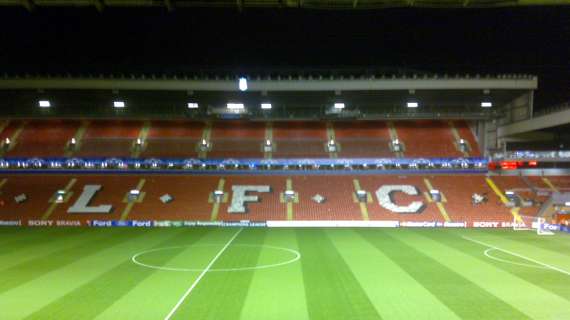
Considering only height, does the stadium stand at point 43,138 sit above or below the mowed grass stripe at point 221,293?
above

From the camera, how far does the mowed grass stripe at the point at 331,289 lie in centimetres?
1198

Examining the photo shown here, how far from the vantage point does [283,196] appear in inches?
1574

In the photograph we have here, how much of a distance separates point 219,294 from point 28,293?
597cm

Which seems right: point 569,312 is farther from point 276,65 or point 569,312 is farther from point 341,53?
point 276,65

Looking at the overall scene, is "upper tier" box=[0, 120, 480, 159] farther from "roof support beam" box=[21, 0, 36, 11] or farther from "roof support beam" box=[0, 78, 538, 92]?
"roof support beam" box=[21, 0, 36, 11]

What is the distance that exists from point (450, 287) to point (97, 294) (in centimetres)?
1120

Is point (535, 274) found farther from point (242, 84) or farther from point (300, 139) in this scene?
point (300, 139)

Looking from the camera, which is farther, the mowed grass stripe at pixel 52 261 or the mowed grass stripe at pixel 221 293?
the mowed grass stripe at pixel 52 261

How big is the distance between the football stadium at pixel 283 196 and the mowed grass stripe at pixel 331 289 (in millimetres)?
87

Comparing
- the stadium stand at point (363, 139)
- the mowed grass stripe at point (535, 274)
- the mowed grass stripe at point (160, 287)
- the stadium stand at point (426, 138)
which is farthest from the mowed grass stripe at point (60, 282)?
the stadium stand at point (426, 138)

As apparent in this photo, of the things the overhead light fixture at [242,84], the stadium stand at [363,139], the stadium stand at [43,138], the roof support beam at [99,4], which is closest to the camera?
the roof support beam at [99,4]

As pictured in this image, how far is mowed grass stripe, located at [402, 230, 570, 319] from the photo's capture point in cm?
1260

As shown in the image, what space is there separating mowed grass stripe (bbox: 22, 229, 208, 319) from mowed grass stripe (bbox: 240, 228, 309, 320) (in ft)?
13.1

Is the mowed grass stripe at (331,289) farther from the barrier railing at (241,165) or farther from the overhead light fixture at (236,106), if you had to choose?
the overhead light fixture at (236,106)
